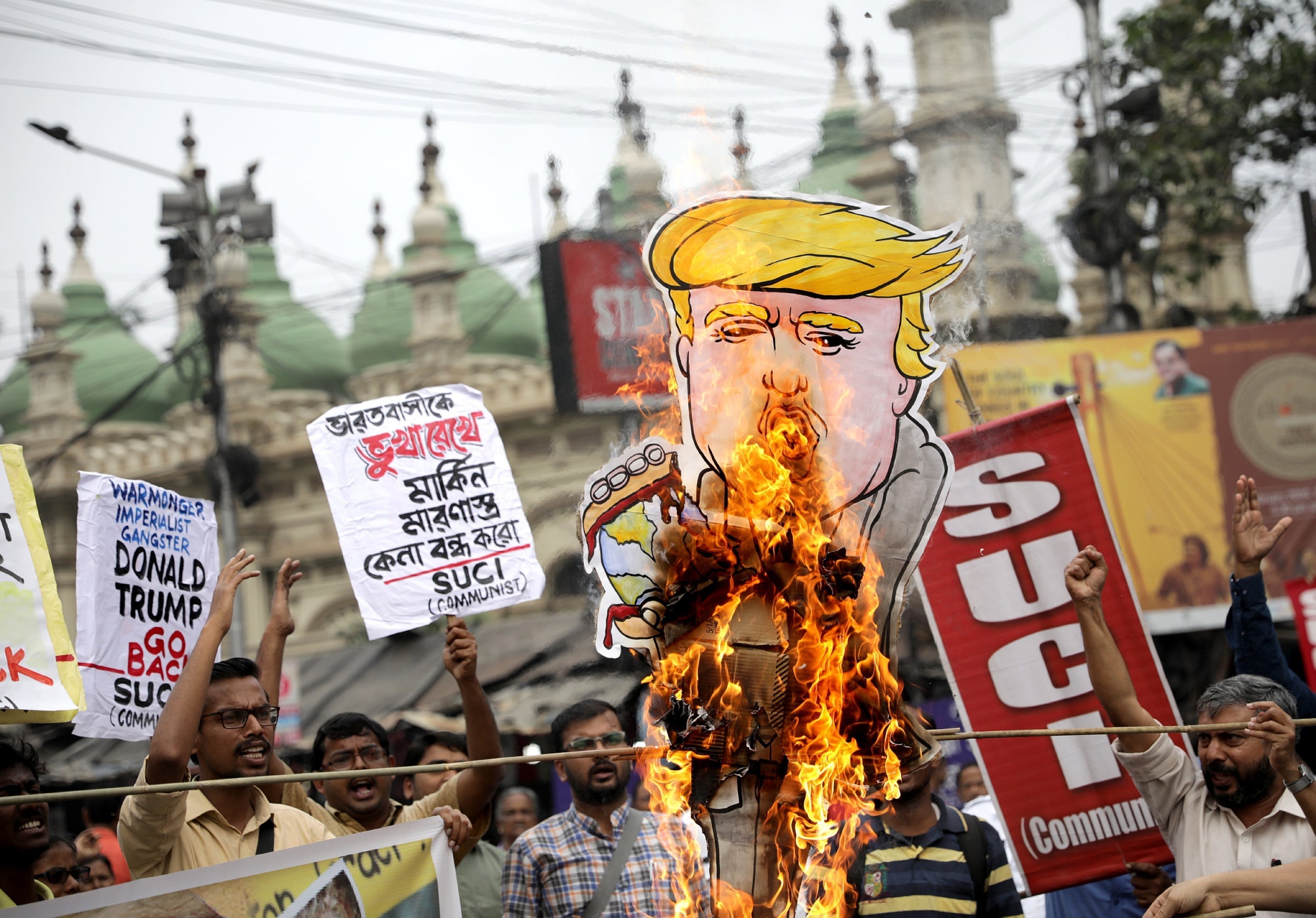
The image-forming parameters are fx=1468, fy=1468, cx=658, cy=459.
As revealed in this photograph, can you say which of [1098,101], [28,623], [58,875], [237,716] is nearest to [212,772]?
[237,716]

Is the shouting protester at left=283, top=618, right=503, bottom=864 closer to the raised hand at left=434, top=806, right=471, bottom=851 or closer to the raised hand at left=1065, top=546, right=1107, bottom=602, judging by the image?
the raised hand at left=434, top=806, right=471, bottom=851

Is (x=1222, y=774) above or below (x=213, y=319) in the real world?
below

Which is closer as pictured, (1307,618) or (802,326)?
(802,326)

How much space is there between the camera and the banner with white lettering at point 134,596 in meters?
5.09

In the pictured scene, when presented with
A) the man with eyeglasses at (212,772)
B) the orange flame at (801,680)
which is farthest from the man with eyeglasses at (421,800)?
the orange flame at (801,680)

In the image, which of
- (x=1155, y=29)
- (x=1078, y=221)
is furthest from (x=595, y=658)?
(x=1155, y=29)

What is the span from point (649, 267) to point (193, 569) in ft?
7.48

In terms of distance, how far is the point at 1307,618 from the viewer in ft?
24.8

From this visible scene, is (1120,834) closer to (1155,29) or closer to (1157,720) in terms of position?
(1157,720)

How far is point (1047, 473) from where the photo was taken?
5617 mm

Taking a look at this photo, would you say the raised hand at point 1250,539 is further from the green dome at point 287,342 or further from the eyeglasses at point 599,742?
the green dome at point 287,342

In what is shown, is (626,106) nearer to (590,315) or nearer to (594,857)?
(594,857)

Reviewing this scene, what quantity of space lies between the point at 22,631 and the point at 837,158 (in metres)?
4.56

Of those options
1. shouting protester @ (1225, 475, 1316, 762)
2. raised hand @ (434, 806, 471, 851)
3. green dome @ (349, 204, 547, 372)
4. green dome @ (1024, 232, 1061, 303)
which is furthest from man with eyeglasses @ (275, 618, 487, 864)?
green dome @ (349, 204, 547, 372)
